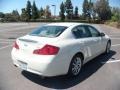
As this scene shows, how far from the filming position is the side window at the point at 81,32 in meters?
5.19

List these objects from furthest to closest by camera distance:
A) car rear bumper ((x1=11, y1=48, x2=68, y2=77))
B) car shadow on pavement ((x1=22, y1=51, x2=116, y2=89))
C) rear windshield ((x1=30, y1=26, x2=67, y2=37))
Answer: rear windshield ((x1=30, y1=26, x2=67, y2=37))
car shadow on pavement ((x1=22, y1=51, x2=116, y2=89))
car rear bumper ((x1=11, y1=48, x2=68, y2=77))

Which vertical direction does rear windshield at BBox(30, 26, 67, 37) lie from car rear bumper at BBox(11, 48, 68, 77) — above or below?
above

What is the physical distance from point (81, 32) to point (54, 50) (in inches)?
61.5

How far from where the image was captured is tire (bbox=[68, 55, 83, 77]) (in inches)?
184

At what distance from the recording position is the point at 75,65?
486cm

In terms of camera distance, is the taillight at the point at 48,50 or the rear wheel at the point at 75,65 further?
the rear wheel at the point at 75,65

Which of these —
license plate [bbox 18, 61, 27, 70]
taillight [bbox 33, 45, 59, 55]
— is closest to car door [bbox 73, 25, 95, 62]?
taillight [bbox 33, 45, 59, 55]

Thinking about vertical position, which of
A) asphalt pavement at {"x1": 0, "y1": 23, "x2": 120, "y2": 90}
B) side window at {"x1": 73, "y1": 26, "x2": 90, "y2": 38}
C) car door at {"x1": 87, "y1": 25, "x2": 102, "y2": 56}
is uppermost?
side window at {"x1": 73, "y1": 26, "x2": 90, "y2": 38}

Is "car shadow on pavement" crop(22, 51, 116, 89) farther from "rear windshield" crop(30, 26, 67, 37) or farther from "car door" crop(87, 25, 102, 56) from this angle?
"rear windshield" crop(30, 26, 67, 37)

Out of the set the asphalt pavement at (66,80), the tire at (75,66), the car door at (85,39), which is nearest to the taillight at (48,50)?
the tire at (75,66)

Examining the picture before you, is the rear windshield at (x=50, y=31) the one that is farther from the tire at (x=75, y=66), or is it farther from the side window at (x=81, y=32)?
the tire at (x=75, y=66)

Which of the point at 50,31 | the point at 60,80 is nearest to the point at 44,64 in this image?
the point at 60,80

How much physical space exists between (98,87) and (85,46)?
1373mm

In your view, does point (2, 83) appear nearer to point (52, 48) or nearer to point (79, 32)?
point (52, 48)
